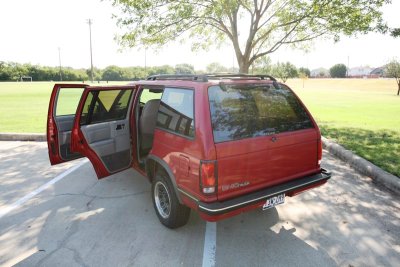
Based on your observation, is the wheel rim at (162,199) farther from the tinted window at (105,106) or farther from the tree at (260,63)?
the tree at (260,63)

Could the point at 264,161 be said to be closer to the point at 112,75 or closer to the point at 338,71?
the point at 112,75

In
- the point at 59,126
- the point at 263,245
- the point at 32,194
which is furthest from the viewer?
the point at 59,126

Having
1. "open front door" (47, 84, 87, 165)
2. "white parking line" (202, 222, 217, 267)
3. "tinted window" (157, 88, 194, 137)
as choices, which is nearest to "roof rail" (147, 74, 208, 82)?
"tinted window" (157, 88, 194, 137)

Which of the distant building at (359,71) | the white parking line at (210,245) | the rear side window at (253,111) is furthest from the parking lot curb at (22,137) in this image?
the distant building at (359,71)

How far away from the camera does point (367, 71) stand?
144125mm

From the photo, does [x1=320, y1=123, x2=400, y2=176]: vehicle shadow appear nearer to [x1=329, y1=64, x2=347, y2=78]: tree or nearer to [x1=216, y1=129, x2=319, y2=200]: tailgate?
[x1=216, y1=129, x2=319, y2=200]: tailgate

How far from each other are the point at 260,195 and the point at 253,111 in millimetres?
971

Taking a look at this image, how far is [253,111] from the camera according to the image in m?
3.39

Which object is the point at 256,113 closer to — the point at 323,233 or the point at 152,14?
the point at 323,233

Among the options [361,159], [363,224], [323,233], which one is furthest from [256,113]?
[361,159]

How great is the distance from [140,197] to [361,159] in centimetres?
453

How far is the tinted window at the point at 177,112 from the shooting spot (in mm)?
3258

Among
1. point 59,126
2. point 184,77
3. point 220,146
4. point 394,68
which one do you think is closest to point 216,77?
point 184,77

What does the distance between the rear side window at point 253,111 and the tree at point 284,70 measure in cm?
6716
